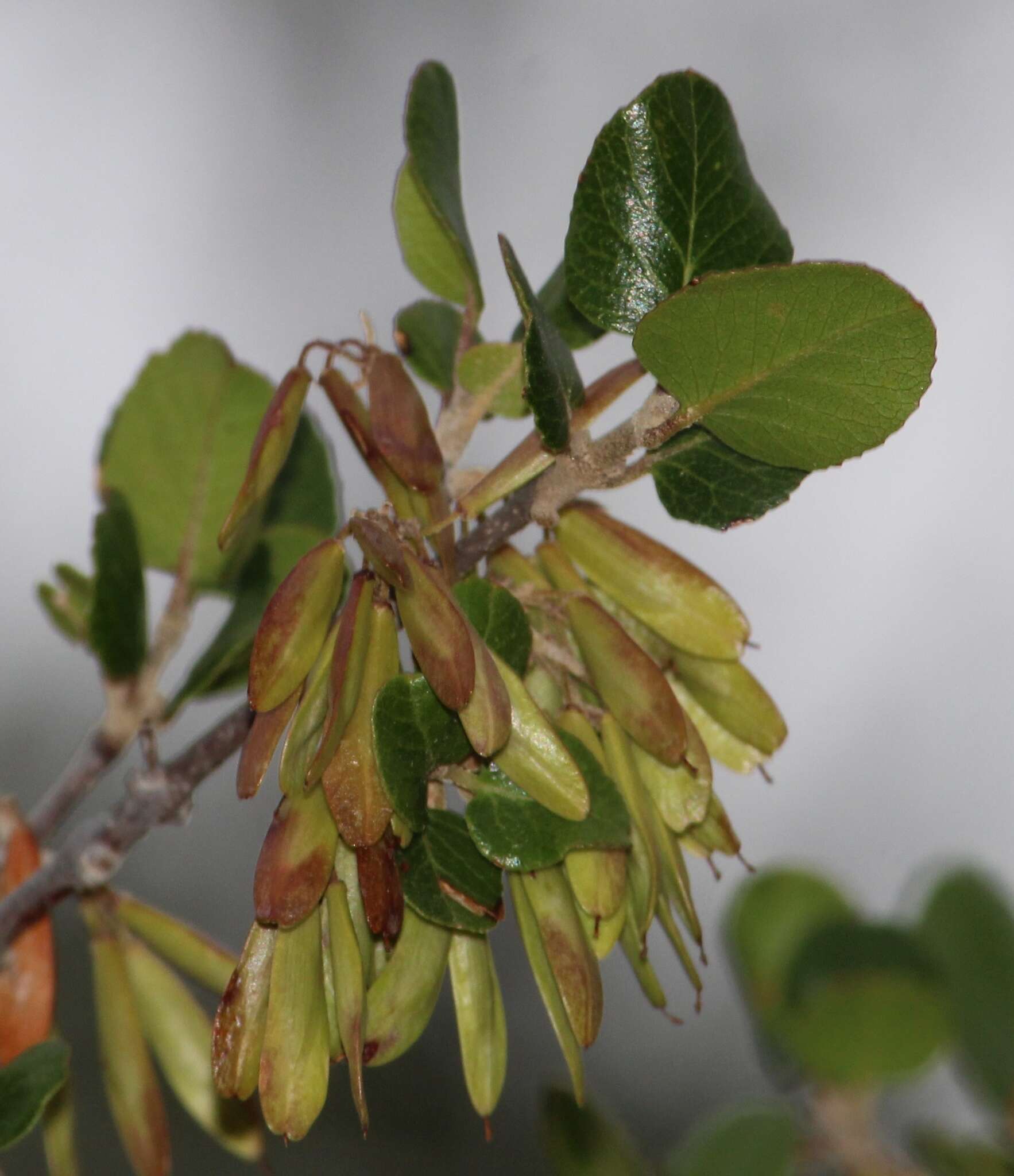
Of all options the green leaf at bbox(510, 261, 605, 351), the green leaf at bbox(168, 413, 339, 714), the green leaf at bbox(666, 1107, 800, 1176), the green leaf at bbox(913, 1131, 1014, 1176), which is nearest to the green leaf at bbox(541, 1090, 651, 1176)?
the green leaf at bbox(666, 1107, 800, 1176)

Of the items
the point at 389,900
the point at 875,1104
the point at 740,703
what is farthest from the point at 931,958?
the point at 389,900

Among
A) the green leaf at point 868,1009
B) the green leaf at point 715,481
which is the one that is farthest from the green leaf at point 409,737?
the green leaf at point 868,1009

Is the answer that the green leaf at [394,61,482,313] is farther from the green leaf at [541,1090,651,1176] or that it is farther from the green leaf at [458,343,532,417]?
the green leaf at [541,1090,651,1176]

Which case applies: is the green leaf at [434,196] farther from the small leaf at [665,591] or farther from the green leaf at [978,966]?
the green leaf at [978,966]

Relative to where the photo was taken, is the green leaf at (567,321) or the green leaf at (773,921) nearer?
the green leaf at (567,321)

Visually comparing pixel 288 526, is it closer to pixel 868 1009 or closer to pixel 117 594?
pixel 117 594
